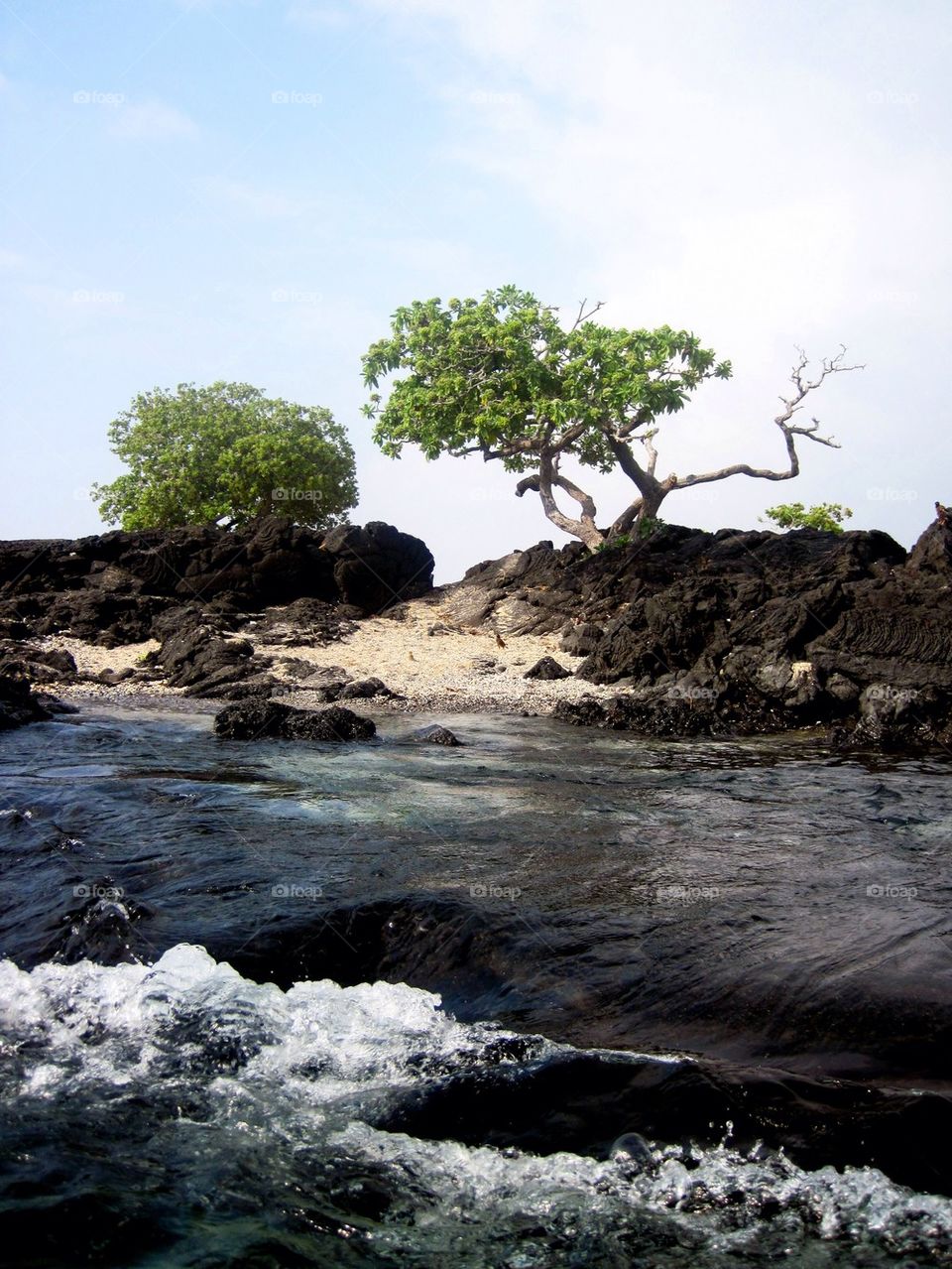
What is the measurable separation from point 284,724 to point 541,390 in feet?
53.5

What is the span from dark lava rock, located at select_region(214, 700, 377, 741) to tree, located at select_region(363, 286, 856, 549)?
14707 millimetres

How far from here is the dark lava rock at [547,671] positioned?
A: 1958cm

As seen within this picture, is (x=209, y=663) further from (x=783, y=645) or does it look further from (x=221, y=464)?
(x=221, y=464)

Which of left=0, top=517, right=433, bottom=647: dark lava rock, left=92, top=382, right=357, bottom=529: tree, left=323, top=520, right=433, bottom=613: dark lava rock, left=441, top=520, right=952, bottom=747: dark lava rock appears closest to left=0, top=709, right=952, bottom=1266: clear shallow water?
left=441, top=520, right=952, bottom=747: dark lava rock

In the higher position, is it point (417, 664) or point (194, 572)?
point (194, 572)

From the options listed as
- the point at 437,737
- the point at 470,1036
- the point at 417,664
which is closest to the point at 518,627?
the point at 417,664

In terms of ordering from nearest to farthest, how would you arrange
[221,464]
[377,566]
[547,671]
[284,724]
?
[284,724]
[547,671]
[377,566]
[221,464]

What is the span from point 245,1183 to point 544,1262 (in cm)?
110

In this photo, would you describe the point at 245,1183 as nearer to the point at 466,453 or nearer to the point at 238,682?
the point at 238,682

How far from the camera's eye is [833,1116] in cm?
402

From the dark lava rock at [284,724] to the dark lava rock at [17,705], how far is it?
277 cm

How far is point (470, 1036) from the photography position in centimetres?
484

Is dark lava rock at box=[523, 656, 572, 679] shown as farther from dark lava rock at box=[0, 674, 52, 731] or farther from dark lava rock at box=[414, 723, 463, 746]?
dark lava rock at box=[0, 674, 52, 731]

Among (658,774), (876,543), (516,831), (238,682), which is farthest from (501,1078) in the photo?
(876,543)
